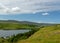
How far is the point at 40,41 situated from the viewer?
63.0 meters

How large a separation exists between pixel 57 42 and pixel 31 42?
8815 millimetres

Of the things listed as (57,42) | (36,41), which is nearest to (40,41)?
(36,41)

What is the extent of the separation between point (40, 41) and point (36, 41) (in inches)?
56.0

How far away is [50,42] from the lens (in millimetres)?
61719

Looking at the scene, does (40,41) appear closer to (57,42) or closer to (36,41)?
(36,41)

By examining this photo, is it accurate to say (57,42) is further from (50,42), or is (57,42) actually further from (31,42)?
(31,42)

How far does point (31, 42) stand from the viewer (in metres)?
64.1

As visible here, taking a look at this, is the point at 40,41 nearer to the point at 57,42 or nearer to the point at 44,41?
the point at 44,41

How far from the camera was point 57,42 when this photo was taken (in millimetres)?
60656

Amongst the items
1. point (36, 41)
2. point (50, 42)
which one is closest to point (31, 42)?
point (36, 41)

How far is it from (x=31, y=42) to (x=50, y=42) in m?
6.49

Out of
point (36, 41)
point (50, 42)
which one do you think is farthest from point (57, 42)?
point (36, 41)

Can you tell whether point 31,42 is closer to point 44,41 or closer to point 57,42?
point 44,41
